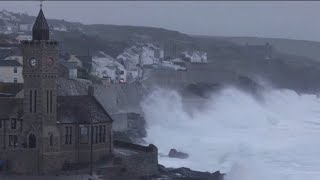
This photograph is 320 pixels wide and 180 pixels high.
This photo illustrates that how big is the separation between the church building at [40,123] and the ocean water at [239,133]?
6.34m

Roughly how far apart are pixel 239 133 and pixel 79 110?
828 inches

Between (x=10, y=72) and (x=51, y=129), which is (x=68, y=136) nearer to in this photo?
(x=51, y=129)

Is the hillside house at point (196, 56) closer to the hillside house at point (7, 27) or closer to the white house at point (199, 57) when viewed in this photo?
the white house at point (199, 57)

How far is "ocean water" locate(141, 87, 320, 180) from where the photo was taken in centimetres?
3700

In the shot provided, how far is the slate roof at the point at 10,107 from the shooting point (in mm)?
31594

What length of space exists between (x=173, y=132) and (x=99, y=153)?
17742 mm

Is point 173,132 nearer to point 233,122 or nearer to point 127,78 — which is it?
point 233,122

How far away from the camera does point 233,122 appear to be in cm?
5919

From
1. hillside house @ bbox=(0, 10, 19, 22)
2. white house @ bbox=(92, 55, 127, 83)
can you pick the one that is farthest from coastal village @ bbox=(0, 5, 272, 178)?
hillside house @ bbox=(0, 10, 19, 22)

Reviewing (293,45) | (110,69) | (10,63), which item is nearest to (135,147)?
(10,63)

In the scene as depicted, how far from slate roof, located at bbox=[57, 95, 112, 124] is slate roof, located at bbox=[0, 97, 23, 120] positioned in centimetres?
137

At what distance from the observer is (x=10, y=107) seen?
104 ft

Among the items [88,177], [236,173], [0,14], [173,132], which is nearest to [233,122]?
[173,132]

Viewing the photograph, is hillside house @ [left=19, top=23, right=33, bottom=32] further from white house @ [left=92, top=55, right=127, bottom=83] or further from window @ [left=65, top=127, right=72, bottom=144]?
window @ [left=65, top=127, right=72, bottom=144]
